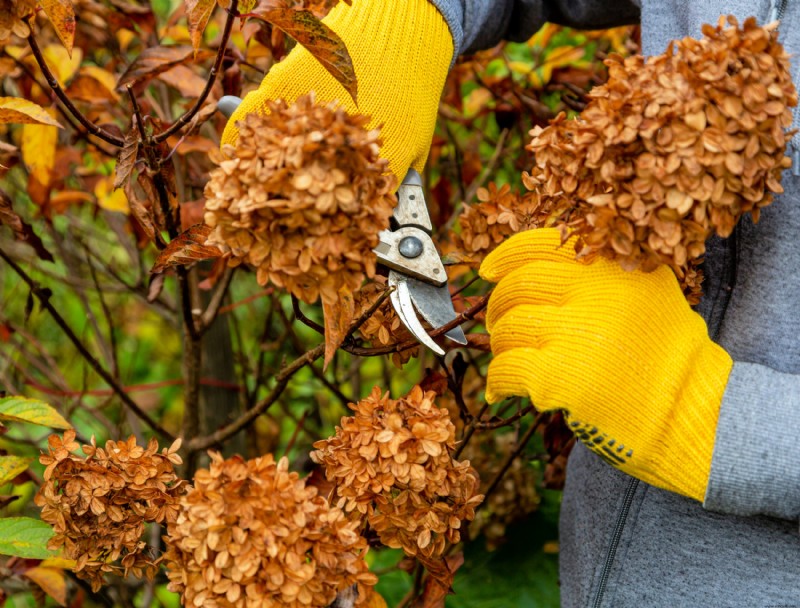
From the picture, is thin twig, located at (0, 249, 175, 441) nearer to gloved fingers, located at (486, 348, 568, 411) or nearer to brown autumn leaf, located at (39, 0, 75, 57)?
brown autumn leaf, located at (39, 0, 75, 57)

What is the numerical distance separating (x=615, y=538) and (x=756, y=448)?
1.04ft

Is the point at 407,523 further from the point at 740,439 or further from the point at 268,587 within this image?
the point at 740,439

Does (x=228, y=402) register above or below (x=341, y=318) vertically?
below

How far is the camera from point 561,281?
36.7 inches

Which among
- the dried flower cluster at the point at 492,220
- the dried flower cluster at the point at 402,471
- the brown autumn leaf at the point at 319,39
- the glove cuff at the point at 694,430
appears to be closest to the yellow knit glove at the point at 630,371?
the glove cuff at the point at 694,430

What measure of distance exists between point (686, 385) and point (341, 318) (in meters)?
0.37

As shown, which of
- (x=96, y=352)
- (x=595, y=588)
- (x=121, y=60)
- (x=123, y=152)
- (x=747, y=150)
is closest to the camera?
(x=747, y=150)

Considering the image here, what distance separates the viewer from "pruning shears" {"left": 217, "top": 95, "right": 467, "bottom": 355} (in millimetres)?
1039

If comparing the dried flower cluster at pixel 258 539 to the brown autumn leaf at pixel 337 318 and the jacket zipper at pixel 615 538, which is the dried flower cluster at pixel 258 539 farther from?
the jacket zipper at pixel 615 538

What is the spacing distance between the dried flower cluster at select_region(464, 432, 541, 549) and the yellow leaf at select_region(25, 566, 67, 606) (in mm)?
809

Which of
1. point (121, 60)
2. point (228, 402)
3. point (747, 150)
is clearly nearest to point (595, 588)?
point (747, 150)

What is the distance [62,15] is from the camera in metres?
0.96

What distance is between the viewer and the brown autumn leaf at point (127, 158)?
1.02 meters

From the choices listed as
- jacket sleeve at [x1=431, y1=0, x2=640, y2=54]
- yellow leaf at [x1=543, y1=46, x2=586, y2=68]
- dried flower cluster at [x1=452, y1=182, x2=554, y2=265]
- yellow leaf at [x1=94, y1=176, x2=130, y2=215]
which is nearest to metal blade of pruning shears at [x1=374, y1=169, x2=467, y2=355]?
dried flower cluster at [x1=452, y1=182, x2=554, y2=265]
